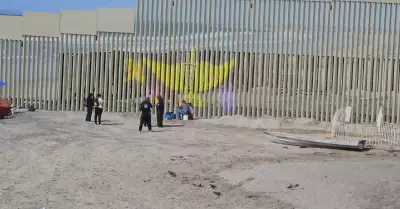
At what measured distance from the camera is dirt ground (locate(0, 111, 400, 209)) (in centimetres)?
1028

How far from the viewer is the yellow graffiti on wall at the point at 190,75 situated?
23359mm

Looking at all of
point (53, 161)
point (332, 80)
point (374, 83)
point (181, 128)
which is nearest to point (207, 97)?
point (181, 128)

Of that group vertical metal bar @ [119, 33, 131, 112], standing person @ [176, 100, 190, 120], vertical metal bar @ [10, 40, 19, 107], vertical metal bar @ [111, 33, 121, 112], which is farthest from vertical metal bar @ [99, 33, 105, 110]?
vertical metal bar @ [10, 40, 19, 107]

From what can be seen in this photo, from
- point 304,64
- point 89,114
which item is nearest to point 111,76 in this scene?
point 89,114

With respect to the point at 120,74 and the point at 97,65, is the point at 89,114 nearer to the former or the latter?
the point at 120,74

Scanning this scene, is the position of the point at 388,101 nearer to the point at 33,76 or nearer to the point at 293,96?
the point at 293,96

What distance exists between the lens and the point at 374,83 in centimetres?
2253

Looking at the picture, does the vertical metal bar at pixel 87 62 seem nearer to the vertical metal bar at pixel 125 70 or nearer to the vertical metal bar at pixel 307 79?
the vertical metal bar at pixel 125 70

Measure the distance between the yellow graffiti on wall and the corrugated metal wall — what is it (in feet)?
0.12

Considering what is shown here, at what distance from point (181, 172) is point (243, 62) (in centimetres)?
1118

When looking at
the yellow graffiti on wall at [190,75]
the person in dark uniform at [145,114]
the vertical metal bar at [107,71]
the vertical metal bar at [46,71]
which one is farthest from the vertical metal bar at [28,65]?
the person in dark uniform at [145,114]

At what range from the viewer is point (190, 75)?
77.2 feet

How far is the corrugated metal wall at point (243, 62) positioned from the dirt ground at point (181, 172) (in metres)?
4.35

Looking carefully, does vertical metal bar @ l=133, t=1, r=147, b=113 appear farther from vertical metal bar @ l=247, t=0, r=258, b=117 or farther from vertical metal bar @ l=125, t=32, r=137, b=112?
vertical metal bar @ l=247, t=0, r=258, b=117
